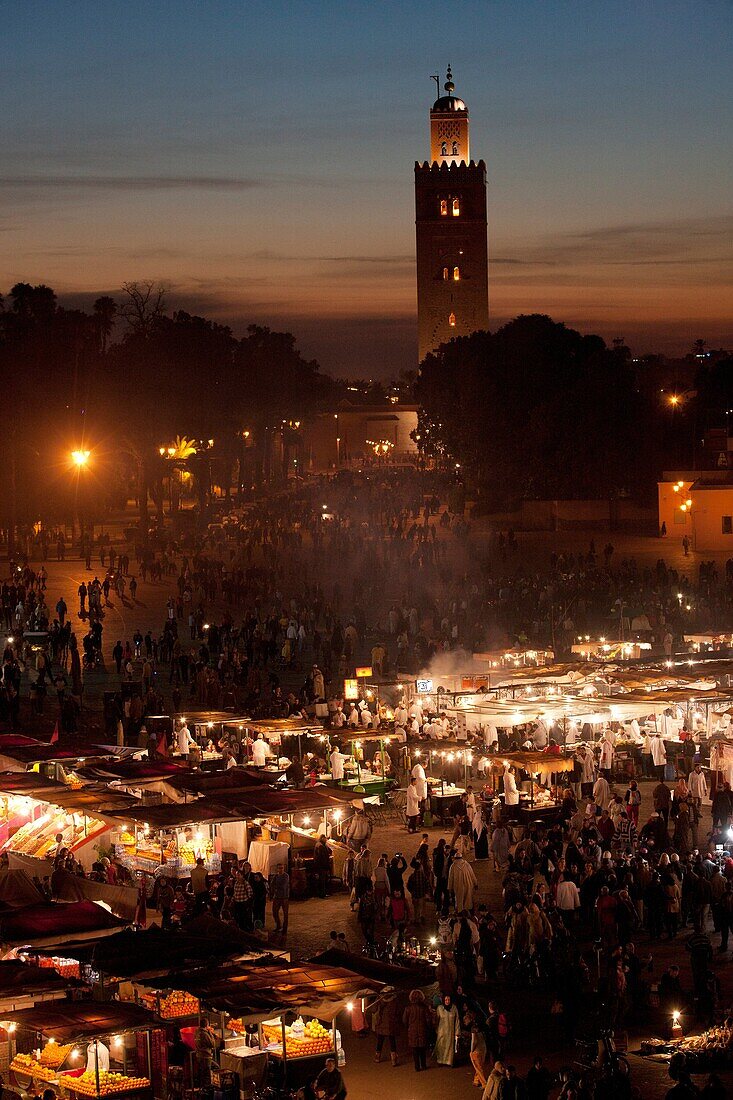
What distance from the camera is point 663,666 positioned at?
1016 inches

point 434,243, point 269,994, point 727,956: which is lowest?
point 727,956

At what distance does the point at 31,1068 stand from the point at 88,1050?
1.45 ft

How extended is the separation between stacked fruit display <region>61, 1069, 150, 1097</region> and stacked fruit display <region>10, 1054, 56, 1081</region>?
0.39ft

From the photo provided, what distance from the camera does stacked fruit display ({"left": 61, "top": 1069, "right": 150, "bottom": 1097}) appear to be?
36.4 ft

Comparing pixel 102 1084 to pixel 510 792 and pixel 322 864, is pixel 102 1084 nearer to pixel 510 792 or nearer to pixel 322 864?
pixel 322 864

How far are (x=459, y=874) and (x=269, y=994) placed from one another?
5.37m

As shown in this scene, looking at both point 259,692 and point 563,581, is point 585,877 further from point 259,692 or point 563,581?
point 563,581

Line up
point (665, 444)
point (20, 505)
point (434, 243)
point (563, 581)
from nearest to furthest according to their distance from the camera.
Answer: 1. point (563, 581)
2. point (20, 505)
3. point (665, 444)
4. point (434, 243)

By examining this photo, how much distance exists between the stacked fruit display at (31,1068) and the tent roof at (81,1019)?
0.24m

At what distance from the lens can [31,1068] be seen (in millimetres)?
11266

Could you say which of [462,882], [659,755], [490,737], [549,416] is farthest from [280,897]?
[549,416]

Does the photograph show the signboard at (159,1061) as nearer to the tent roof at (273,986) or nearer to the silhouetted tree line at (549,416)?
the tent roof at (273,986)

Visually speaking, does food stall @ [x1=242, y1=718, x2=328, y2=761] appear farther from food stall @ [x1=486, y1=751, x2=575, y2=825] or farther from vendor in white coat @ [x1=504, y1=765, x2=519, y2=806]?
vendor in white coat @ [x1=504, y1=765, x2=519, y2=806]

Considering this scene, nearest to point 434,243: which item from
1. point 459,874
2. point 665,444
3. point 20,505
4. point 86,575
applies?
point 665,444
